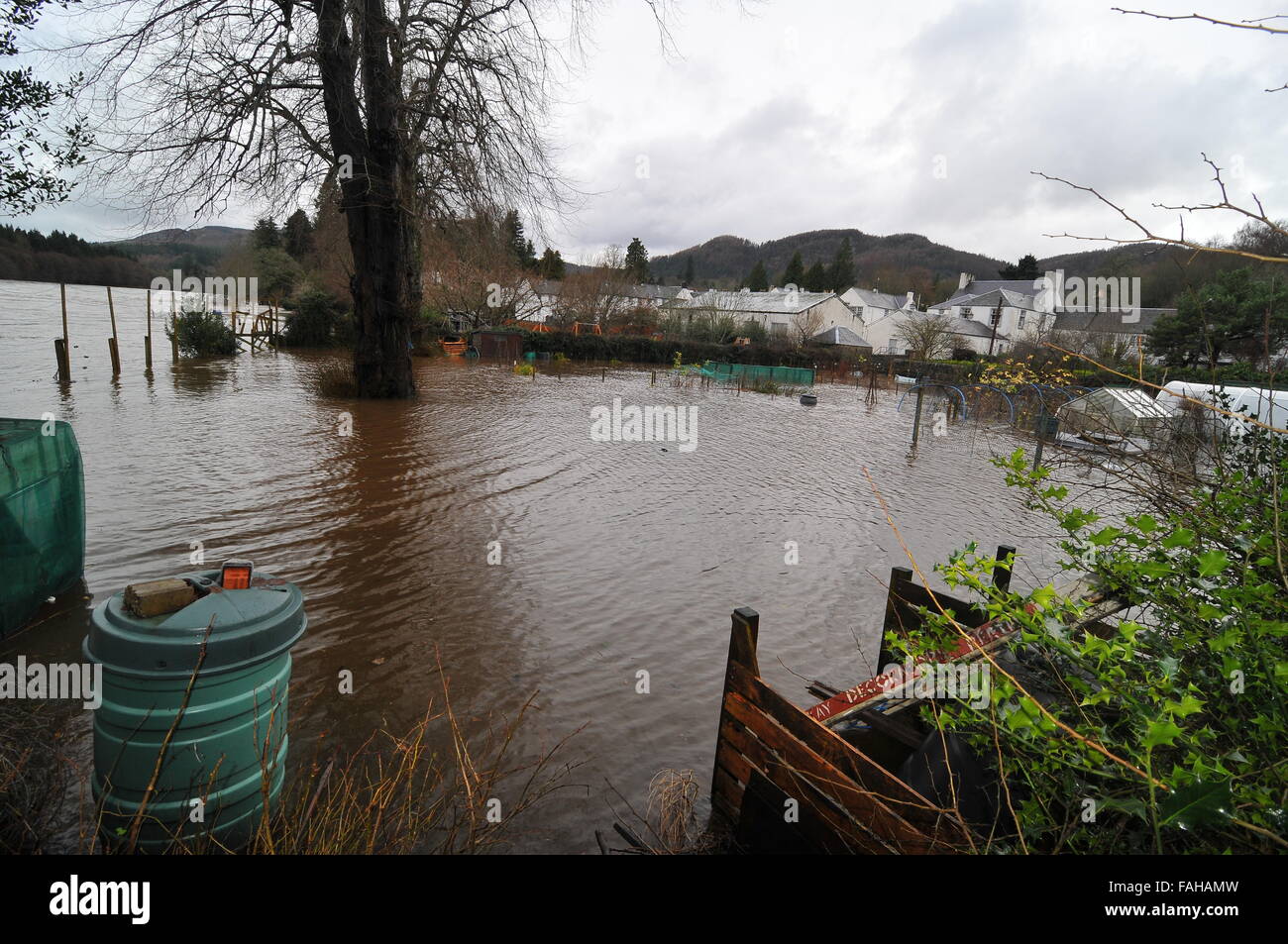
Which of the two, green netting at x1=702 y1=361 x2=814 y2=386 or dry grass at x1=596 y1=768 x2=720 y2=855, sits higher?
green netting at x1=702 y1=361 x2=814 y2=386

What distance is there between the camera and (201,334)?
76.3ft

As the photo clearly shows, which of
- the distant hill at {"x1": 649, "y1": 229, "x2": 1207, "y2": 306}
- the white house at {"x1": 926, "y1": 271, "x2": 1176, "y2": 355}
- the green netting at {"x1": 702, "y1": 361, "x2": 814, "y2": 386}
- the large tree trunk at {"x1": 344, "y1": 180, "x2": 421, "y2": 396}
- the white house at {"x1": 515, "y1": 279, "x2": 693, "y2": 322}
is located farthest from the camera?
the distant hill at {"x1": 649, "y1": 229, "x2": 1207, "y2": 306}

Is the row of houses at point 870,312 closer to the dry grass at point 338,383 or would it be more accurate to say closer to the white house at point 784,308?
the white house at point 784,308

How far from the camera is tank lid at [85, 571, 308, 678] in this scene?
2146 millimetres

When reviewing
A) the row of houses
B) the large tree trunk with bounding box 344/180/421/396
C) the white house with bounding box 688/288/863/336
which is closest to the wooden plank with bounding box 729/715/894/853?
the large tree trunk with bounding box 344/180/421/396

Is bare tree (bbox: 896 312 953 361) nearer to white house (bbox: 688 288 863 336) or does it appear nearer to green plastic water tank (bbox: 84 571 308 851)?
white house (bbox: 688 288 863 336)

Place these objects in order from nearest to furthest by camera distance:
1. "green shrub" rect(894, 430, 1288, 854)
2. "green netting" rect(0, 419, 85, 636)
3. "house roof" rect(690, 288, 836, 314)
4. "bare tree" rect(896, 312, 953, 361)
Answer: "green shrub" rect(894, 430, 1288, 854) < "green netting" rect(0, 419, 85, 636) < "bare tree" rect(896, 312, 953, 361) < "house roof" rect(690, 288, 836, 314)

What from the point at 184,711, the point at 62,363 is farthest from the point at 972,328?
the point at 184,711

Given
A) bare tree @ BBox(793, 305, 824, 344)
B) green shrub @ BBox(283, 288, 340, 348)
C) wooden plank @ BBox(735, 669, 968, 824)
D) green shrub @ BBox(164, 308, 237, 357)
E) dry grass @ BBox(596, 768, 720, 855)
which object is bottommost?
dry grass @ BBox(596, 768, 720, 855)

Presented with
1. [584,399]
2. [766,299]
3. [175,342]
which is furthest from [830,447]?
[766,299]

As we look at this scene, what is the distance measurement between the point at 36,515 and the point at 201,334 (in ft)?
76.2

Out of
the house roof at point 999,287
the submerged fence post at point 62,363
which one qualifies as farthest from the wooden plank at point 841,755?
the house roof at point 999,287

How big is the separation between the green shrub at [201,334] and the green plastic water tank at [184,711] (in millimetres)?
25669

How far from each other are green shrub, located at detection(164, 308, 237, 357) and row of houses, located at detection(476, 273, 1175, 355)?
24.3 meters
